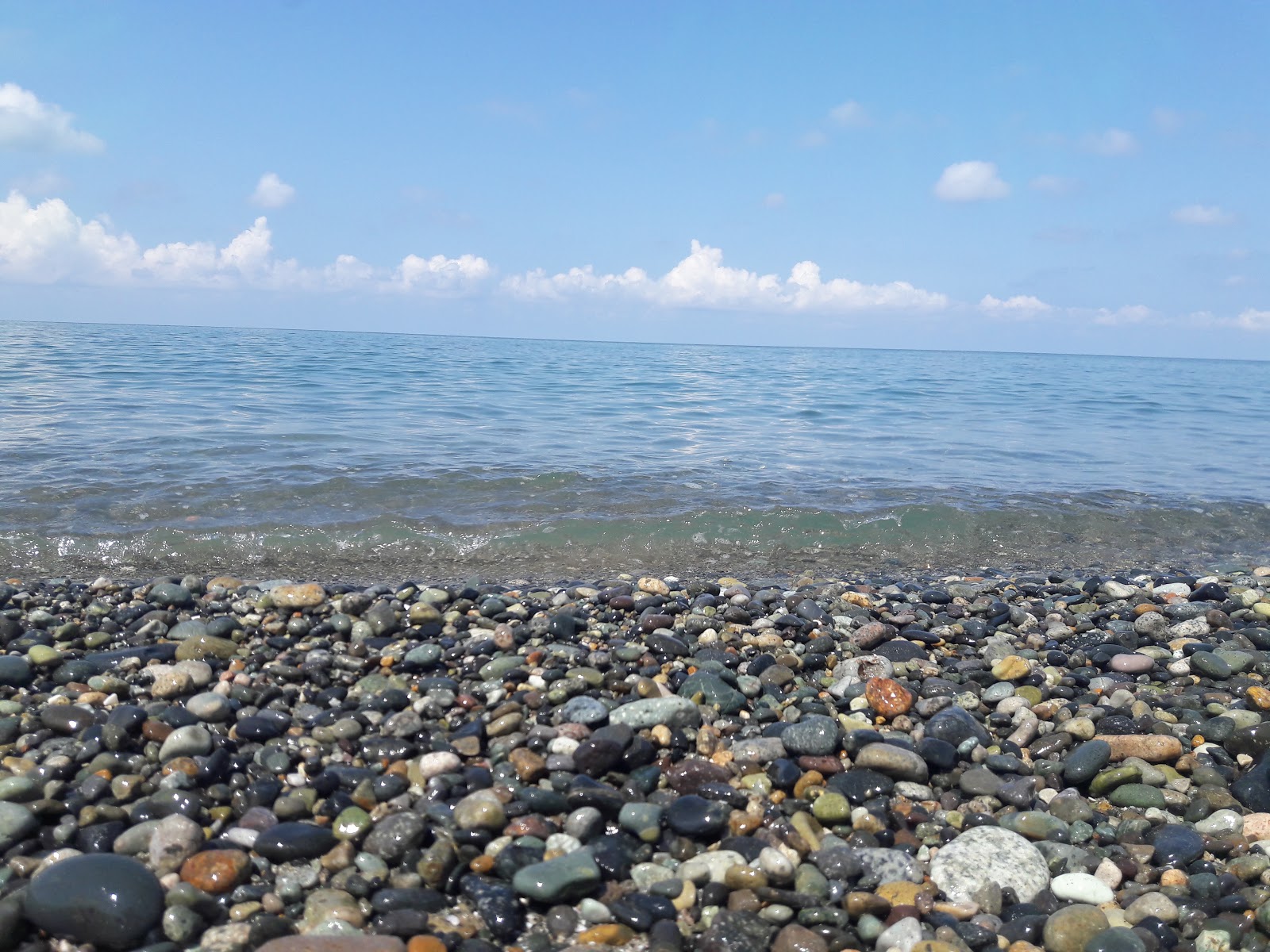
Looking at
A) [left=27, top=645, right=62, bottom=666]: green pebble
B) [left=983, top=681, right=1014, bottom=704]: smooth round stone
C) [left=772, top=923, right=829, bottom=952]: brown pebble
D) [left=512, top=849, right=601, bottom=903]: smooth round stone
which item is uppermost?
[left=983, top=681, right=1014, bottom=704]: smooth round stone

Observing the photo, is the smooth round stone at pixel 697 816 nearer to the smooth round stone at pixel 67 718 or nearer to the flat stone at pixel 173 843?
the flat stone at pixel 173 843

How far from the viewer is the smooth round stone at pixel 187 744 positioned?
360 centimetres

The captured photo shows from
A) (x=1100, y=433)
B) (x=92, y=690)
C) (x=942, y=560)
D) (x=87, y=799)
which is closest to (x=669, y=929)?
(x=87, y=799)

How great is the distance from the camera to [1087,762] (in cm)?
370

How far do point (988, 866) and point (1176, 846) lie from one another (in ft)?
2.50

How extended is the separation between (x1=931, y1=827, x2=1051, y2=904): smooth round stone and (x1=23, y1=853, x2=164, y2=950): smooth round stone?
268 cm

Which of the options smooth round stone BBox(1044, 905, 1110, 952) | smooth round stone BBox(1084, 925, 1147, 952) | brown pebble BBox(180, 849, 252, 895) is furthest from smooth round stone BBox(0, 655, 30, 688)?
smooth round stone BBox(1084, 925, 1147, 952)

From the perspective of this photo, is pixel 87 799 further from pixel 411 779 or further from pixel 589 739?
pixel 589 739

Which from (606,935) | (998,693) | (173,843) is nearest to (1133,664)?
(998,693)

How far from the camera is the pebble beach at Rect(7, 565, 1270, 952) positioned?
2762mm

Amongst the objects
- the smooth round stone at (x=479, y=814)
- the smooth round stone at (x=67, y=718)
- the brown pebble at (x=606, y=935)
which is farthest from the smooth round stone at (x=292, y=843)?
the smooth round stone at (x=67, y=718)

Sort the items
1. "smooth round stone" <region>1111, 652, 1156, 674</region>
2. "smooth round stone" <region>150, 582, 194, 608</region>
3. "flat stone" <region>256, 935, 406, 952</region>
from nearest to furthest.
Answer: "flat stone" <region>256, 935, 406, 952</region>
"smooth round stone" <region>1111, 652, 1156, 674</region>
"smooth round stone" <region>150, 582, 194, 608</region>

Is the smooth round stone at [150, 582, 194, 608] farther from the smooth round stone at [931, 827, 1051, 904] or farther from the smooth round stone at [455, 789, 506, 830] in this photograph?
the smooth round stone at [931, 827, 1051, 904]

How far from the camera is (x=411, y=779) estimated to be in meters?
3.55
